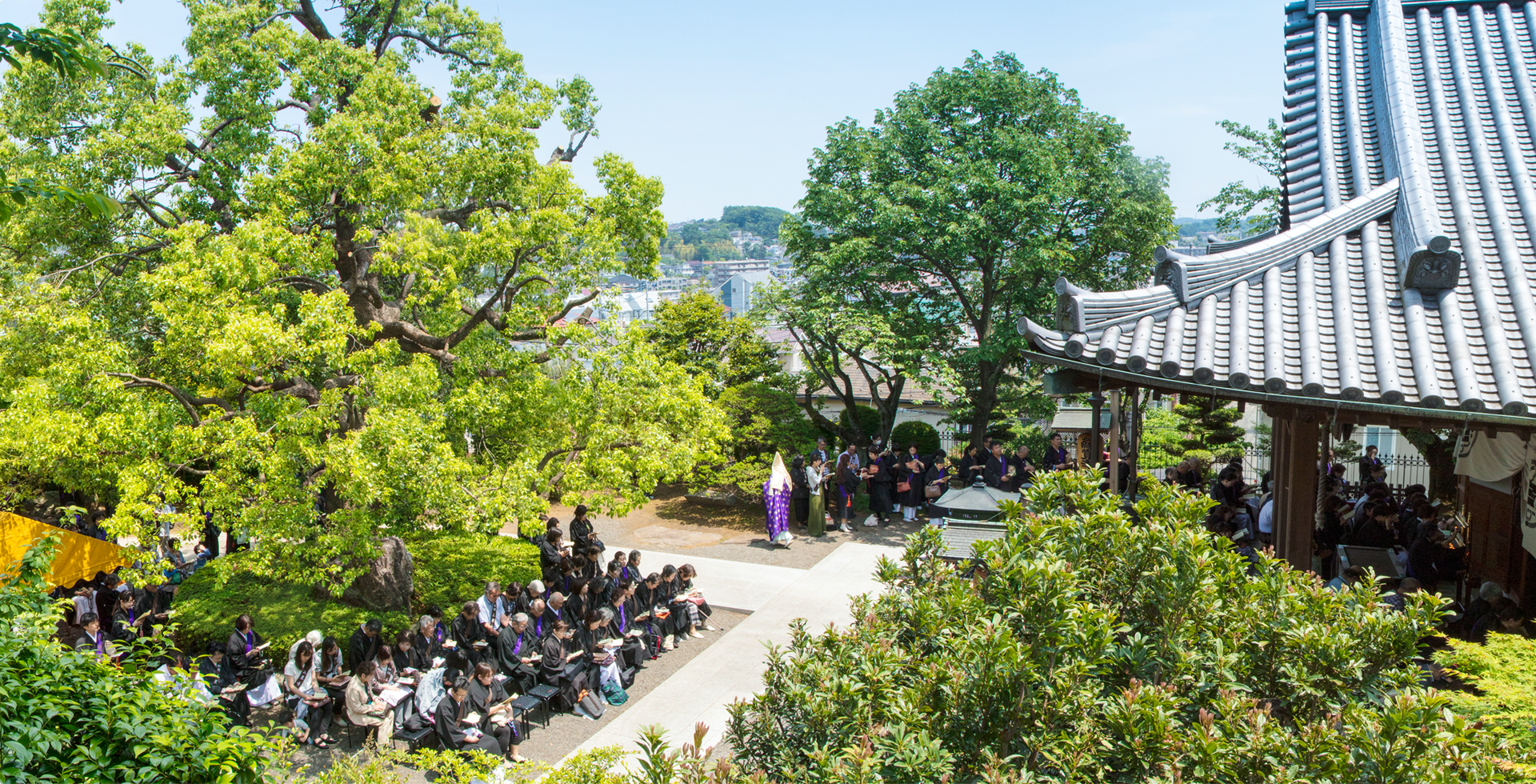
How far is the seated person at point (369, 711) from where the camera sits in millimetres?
9648

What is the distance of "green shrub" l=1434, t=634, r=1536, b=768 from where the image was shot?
4.82m

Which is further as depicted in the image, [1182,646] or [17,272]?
[17,272]

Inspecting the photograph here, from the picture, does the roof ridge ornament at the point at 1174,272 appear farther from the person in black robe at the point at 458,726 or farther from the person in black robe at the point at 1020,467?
the person in black robe at the point at 1020,467

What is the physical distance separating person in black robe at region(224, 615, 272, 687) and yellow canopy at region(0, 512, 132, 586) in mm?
Answer: 3344

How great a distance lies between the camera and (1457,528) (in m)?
12.2

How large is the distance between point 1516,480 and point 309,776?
40.8ft

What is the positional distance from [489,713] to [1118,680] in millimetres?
7062

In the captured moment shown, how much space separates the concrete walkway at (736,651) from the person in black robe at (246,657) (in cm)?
376

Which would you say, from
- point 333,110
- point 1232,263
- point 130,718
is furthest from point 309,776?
point 1232,263

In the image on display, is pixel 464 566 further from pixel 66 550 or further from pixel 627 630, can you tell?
pixel 66 550

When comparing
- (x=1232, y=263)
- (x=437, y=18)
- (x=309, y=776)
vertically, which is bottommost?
(x=309, y=776)

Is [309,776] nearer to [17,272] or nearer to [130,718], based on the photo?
[130,718]

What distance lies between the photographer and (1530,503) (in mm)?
9156

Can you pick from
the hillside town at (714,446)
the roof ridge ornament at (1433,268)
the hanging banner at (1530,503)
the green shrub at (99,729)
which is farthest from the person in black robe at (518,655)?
the hanging banner at (1530,503)
